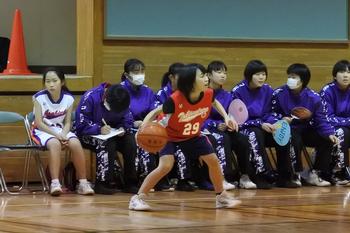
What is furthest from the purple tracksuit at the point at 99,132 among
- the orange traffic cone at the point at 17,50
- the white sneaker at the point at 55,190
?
the orange traffic cone at the point at 17,50

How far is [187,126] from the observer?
262 inches

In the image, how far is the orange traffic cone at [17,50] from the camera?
9586 mm

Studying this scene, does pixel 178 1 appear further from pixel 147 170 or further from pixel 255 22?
pixel 147 170

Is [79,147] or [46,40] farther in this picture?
[46,40]

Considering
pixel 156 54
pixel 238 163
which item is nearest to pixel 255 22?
pixel 156 54

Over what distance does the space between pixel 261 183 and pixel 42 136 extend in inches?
96.3

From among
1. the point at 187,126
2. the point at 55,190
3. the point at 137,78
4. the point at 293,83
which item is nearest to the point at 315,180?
the point at 293,83

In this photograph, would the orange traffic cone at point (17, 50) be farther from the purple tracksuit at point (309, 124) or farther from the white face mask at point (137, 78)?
the purple tracksuit at point (309, 124)

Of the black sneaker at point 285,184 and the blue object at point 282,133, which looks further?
the black sneaker at point 285,184

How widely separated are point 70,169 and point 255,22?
3264mm

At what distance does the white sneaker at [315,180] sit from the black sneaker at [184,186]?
1.49m

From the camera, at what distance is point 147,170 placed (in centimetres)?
845

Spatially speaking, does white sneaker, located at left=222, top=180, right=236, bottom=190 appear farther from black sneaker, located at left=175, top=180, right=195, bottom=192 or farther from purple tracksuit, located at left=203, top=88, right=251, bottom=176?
black sneaker, located at left=175, top=180, right=195, bottom=192

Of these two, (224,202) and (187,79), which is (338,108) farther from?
(187,79)
